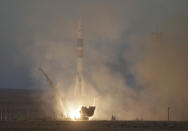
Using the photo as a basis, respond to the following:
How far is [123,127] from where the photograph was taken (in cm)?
4356

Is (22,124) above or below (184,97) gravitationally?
below

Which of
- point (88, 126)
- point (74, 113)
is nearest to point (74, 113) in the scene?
point (74, 113)

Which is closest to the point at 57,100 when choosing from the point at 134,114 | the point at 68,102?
the point at 68,102

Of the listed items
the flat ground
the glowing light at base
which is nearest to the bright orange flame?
the glowing light at base

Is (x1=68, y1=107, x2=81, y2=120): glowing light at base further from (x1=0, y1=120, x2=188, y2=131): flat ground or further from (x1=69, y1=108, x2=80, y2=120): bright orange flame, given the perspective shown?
(x1=0, y1=120, x2=188, y2=131): flat ground

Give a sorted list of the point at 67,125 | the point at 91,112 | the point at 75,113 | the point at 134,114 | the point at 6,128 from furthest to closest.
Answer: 1. the point at 134,114
2. the point at 75,113
3. the point at 91,112
4. the point at 67,125
5. the point at 6,128

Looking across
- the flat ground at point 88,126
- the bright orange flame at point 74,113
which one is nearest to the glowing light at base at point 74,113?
the bright orange flame at point 74,113

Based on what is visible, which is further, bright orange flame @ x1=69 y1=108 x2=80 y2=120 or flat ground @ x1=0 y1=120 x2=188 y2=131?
bright orange flame @ x1=69 y1=108 x2=80 y2=120

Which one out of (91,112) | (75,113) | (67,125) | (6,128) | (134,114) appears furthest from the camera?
(134,114)

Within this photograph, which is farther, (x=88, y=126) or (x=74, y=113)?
(x=74, y=113)

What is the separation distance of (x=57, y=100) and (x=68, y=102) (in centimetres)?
158

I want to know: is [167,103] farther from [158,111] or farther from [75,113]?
[75,113]

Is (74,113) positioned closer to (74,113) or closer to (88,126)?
(74,113)

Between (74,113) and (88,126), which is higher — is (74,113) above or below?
above
